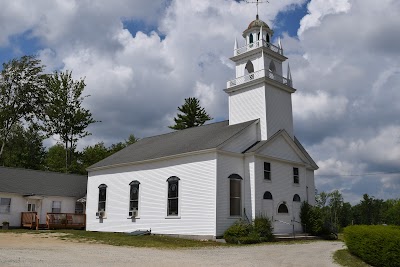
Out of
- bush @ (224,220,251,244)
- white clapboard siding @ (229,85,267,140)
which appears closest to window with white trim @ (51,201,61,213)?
white clapboard siding @ (229,85,267,140)

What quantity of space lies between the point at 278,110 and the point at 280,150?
2.84 metres

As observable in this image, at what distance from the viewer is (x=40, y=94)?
49.3 metres

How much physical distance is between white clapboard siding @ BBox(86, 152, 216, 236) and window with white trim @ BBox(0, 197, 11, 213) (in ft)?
22.9

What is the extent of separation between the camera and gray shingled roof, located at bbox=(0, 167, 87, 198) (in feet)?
114

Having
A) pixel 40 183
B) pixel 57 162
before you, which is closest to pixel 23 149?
pixel 57 162

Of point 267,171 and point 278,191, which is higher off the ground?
point 267,171

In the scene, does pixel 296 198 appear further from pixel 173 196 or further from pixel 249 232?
pixel 173 196

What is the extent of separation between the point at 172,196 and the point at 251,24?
13441 millimetres

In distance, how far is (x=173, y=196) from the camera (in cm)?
2575

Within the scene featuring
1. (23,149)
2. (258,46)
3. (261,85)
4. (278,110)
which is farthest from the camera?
(23,149)

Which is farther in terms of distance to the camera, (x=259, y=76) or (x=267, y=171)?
(x=259, y=76)

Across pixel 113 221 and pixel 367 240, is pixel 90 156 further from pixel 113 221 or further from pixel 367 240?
pixel 367 240

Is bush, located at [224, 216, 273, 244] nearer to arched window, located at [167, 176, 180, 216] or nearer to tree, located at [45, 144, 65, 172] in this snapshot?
arched window, located at [167, 176, 180, 216]

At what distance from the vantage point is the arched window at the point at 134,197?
92.9ft
